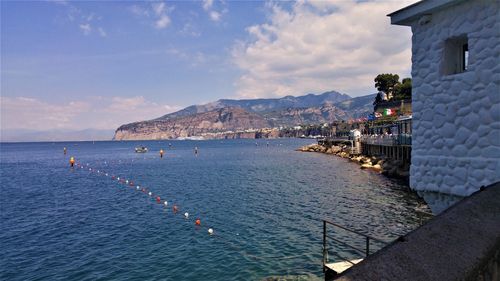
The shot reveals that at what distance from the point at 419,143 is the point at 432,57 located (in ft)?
7.47

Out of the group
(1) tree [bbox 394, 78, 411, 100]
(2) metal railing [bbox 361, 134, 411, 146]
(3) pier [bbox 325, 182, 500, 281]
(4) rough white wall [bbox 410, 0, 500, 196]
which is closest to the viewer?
(3) pier [bbox 325, 182, 500, 281]

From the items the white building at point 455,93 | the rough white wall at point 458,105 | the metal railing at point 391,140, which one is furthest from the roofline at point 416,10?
the metal railing at point 391,140

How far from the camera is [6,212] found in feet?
111

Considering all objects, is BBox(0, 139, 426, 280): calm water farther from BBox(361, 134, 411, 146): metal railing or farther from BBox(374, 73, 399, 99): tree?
BBox(374, 73, 399, 99): tree

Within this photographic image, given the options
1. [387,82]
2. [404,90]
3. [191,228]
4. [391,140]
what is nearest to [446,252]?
[191,228]

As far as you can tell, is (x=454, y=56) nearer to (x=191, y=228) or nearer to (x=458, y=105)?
(x=458, y=105)

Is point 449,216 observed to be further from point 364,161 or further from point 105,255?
point 364,161

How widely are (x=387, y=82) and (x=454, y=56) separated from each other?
121620 mm

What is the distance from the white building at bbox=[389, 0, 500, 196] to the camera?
295 inches

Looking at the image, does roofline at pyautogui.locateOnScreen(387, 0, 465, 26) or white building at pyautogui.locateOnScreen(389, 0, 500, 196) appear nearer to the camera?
white building at pyautogui.locateOnScreen(389, 0, 500, 196)

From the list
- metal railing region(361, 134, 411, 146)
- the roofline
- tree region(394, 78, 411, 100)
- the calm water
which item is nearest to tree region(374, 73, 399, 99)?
tree region(394, 78, 411, 100)

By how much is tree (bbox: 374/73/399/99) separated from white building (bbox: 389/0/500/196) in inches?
4752

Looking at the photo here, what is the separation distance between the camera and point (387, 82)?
120875mm

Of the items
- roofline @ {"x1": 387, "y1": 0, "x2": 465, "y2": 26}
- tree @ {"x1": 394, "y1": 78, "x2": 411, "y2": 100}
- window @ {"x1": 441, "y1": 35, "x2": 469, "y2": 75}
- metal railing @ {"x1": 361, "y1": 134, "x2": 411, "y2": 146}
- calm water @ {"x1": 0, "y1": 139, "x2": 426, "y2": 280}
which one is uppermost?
tree @ {"x1": 394, "y1": 78, "x2": 411, "y2": 100}
